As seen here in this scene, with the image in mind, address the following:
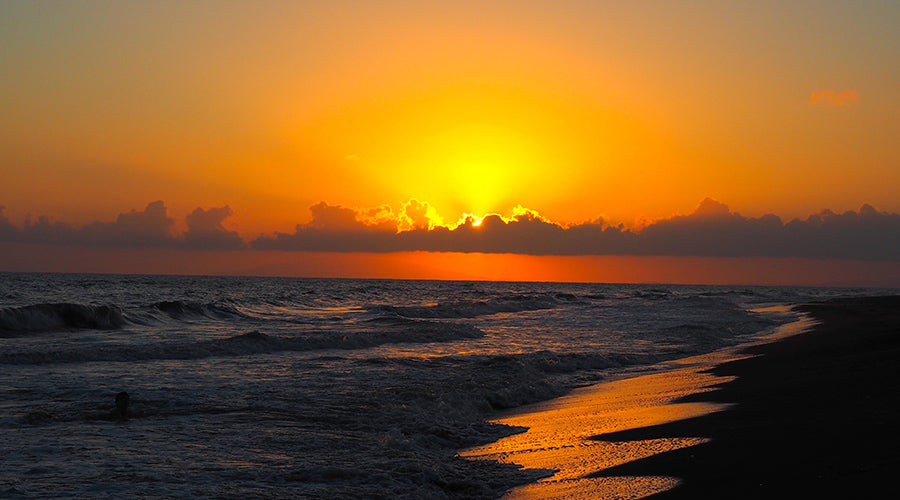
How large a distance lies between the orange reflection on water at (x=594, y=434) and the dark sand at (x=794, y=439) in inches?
12.5

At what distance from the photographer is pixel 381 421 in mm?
12234

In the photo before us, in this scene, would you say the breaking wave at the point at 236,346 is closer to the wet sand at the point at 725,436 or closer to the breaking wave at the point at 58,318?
the breaking wave at the point at 58,318

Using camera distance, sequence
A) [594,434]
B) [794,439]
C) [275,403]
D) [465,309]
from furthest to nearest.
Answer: [465,309]
[275,403]
[594,434]
[794,439]

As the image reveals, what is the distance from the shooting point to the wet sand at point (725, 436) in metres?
6.86

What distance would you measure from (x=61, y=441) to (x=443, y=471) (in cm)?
570

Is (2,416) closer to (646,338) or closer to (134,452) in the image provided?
(134,452)

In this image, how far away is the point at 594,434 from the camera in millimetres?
10492

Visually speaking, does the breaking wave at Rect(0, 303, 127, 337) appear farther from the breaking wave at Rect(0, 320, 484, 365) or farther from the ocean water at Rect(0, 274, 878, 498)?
the breaking wave at Rect(0, 320, 484, 365)

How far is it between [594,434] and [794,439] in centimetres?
295

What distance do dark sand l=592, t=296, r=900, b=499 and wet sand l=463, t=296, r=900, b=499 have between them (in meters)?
0.01

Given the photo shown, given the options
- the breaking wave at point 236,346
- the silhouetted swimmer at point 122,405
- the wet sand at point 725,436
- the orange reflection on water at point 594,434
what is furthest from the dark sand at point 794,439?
the breaking wave at point 236,346

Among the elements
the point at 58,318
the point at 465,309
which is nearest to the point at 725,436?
the point at 58,318

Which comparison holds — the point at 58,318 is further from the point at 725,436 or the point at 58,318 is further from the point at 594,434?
the point at 725,436

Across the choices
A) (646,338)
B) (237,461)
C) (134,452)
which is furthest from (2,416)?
(646,338)
